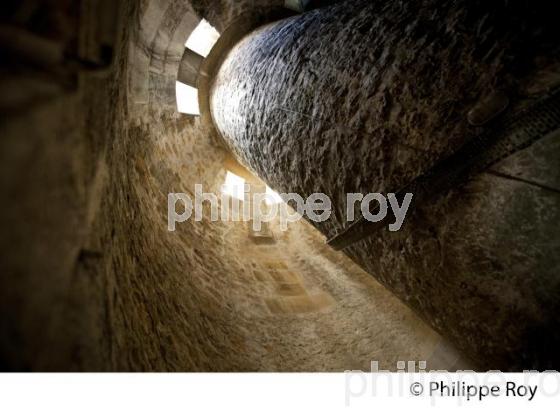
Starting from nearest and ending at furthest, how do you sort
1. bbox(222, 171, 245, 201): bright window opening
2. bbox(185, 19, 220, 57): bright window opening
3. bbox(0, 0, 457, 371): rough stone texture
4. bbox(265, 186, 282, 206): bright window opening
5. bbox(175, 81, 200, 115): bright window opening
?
bbox(0, 0, 457, 371): rough stone texture, bbox(185, 19, 220, 57): bright window opening, bbox(175, 81, 200, 115): bright window opening, bbox(222, 171, 245, 201): bright window opening, bbox(265, 186, 282, 206): bright window opening

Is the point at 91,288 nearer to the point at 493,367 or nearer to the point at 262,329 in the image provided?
the point at 493,367

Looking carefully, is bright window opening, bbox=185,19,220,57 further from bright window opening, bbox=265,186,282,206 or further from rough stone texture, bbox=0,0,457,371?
bright window opening, bbox=265,186,282,206

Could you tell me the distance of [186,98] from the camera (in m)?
4.29

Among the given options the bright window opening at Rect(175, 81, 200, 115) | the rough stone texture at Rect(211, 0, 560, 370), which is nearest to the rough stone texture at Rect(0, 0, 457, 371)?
the bright window opening at Rect(175, 81, 200, 115)

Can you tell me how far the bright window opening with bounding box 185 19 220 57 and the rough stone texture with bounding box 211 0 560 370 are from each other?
263cm

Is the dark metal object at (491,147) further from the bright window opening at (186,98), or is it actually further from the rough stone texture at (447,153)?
the bright window opening at (186,98)

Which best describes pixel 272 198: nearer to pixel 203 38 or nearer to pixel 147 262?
pixel 203 38

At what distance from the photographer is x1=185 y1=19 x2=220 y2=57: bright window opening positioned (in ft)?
13.3

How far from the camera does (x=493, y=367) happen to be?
1.24 meters

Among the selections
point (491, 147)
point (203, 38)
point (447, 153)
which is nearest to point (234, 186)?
point (203, 38)

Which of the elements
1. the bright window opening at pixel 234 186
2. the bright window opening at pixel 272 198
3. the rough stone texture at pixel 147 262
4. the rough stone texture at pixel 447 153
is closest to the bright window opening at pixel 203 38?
the rough stone texture at pixel 147 262

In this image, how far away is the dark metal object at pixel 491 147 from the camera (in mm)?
961

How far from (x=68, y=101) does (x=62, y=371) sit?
86 cm
